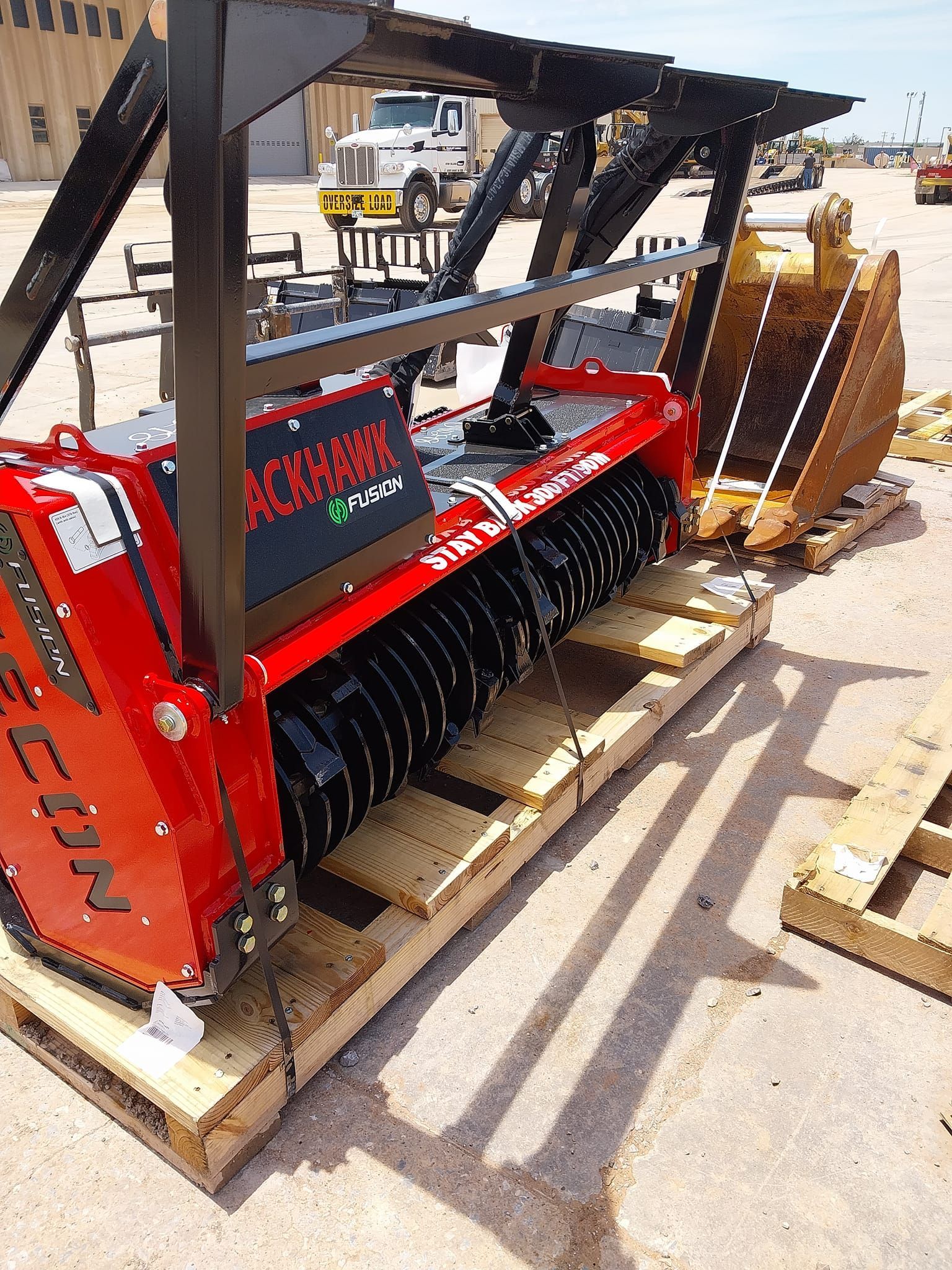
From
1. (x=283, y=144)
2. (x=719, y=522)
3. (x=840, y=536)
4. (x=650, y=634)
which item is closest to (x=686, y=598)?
(x=650, y=634)

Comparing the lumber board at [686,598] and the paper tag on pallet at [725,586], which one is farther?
the paper tag on pallet at [725,586]

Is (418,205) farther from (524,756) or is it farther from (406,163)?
(524,756)

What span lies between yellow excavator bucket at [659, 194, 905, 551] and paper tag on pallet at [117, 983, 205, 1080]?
304cm

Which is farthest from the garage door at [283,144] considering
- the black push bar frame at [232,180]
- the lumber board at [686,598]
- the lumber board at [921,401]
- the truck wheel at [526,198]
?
the black push bar frame at [232,180]

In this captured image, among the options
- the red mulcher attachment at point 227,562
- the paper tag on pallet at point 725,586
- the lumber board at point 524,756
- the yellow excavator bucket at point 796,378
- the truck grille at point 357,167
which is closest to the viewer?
the red mulcher attachment at point 227,562

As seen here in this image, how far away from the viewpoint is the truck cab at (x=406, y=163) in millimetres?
13852

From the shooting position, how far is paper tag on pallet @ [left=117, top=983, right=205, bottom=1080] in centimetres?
176

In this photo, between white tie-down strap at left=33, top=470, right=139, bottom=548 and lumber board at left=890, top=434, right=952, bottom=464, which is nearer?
white tie-down strap at left=33, top=470, right=139, bottom=548

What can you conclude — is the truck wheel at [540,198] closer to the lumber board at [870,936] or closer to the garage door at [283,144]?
the lumber board at [870,936]

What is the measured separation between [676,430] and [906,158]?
197 feet

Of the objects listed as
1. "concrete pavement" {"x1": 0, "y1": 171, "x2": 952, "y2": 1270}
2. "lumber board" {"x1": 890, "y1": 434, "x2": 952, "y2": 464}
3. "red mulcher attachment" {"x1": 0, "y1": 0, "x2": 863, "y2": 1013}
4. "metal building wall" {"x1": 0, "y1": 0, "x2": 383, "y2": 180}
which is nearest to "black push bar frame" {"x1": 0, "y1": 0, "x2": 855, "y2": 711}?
"red mulcher attachment" {"x1": 0, "y1": 0, "x2": 863, "y2": 1013}

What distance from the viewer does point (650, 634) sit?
3.26m

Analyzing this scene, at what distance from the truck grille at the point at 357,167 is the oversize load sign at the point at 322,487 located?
548 inches

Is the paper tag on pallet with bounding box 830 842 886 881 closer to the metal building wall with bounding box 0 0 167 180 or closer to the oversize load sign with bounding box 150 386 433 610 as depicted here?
the oversize load sign with bounding box 150 386 433 610
